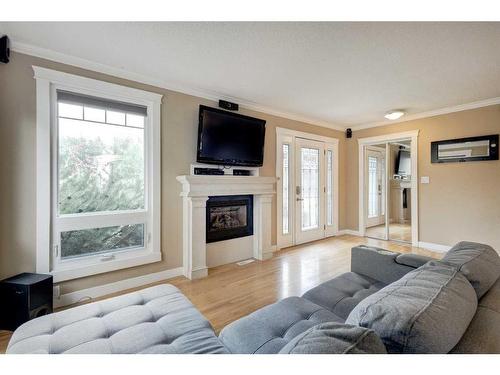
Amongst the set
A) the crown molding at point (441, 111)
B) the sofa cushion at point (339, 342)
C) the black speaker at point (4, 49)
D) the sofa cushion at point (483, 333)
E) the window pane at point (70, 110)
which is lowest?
the sofa cushion at point (483, 333)

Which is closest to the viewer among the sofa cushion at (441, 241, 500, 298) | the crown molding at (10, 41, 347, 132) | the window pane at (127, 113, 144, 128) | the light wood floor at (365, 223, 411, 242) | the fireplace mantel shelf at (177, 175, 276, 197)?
the sofa cushion at (441, 241, 500, 298)

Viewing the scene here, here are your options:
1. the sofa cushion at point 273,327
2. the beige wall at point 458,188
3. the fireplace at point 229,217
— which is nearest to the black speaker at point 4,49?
the fireplace at point 229,217

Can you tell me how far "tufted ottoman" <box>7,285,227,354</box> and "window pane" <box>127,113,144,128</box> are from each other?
195 cm

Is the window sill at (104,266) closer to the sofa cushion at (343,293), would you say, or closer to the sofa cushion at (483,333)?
the sofa cushion at (343,293)

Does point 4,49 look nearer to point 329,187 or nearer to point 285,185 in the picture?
point 285,185

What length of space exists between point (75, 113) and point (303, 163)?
3478mm

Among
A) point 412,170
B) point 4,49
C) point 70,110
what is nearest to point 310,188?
point 412,170

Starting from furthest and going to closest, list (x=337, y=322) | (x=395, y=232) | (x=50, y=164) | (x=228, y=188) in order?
(x=395, y=232), (x=228, y=188), (x=50, y=164), (x=337, y=322)

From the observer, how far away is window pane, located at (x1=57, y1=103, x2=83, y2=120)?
2.35 metres

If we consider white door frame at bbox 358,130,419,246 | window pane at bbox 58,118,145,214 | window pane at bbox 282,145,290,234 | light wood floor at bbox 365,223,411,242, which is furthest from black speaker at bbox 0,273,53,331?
light wood floor at bbox 365,223,411,242

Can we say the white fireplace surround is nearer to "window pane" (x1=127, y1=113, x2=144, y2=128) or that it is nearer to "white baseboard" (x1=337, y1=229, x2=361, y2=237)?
"window pane" (x1=127, y1=113, x2=144, y2=128)

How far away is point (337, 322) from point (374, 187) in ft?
17.3

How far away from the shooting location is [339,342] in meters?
0.66

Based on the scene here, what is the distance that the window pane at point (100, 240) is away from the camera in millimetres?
2400
